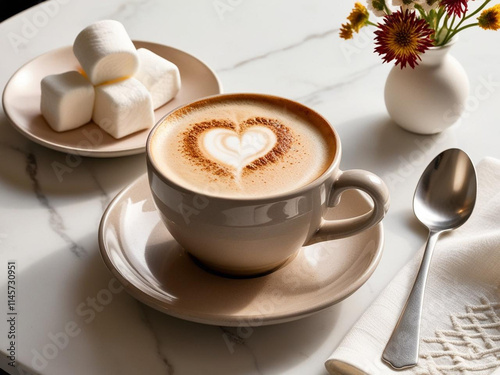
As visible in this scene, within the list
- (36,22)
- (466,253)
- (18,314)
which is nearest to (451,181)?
(466,253)

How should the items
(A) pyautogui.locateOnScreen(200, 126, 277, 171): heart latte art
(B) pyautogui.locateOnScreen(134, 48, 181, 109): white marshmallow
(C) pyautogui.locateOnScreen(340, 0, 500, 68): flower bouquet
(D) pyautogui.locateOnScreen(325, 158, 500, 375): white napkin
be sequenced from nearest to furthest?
(D) pyautogui.locateOnScreen(325, 158, 500, 375): white napkin → (A) pyautogui.locateOnScreen(200, 126, 277, 171): heart latte art → (C) pyautogui.locateOnScreen(340, 0, 500, 68): flower bouquet → (B) pyautogui.locateOnScreen(134, 48, 181, 109): white marshmallow

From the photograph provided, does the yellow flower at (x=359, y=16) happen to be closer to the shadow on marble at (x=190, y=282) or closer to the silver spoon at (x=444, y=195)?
the silver spoon at (x=444, y=195)

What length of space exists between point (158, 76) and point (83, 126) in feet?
0.47

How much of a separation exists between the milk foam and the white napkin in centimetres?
17

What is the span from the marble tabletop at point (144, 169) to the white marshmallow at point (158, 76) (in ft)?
0.41

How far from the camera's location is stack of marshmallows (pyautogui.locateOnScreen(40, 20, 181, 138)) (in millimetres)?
1017

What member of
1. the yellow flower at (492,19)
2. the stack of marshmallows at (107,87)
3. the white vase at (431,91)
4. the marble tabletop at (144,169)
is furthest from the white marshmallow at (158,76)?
the yellow flower at (492,19)

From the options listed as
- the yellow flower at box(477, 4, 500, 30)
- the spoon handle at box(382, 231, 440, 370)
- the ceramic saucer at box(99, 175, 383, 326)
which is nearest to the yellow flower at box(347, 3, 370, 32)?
the yellow flower at box(477, 4, 500, 30)

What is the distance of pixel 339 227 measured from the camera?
2.56 ft

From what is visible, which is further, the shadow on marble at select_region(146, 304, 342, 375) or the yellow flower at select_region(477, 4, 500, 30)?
the yellow flower at select_region(477, 4, 500, 30)

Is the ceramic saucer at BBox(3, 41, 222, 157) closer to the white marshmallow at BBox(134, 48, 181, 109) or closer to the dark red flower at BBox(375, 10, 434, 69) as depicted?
the white marshmallow at BBox(134, 48, 181, 109)

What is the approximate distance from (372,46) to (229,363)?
81 centimetres

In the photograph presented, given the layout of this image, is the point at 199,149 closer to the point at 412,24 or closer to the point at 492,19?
the point at 412,24

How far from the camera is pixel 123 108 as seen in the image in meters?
1.01
